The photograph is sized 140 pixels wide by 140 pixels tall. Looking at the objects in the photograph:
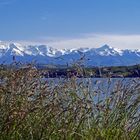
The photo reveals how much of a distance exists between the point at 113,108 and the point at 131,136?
0.39 m

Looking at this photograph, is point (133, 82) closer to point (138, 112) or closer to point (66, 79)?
point (138, 112)

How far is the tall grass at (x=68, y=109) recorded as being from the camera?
6.00 meters

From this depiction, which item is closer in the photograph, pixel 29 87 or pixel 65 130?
pixel 65 130

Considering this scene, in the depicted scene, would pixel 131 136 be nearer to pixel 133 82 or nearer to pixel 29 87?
pixel 133 82

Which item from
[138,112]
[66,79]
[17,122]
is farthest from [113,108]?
[17,122]

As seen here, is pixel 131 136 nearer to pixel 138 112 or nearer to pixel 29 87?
pixel 138 112

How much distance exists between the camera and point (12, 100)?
6.27 meters

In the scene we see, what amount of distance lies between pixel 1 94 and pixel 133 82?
1583 mm

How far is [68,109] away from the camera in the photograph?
5.99 metres

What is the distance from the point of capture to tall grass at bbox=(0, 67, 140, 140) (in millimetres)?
6000

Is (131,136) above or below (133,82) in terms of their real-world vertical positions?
below

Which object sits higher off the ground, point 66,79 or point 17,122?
point 66,79

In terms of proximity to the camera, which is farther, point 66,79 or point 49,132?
point 66,79

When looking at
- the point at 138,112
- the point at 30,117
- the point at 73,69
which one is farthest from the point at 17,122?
the point at 138,112
